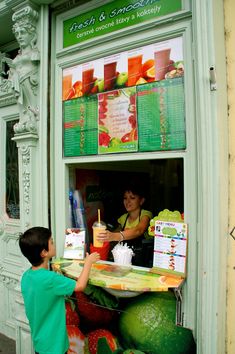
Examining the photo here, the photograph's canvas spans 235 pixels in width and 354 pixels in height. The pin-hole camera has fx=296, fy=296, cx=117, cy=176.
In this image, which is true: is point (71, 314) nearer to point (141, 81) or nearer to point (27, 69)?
point (141, 81)

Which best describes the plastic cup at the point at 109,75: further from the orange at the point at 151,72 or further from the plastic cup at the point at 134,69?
the orange at the point at 151,72

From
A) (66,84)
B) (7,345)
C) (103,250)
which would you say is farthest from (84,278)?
(7,345)

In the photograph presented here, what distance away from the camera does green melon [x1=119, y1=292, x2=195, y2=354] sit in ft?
6.95

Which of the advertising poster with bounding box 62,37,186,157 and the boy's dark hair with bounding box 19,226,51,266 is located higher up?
the advertising poster with bounding box 62,37,186,157

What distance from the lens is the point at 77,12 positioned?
2.74m

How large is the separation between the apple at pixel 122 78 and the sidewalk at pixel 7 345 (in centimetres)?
307

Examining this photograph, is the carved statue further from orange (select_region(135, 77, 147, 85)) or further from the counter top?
the counter top

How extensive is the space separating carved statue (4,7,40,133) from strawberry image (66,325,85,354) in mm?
1904

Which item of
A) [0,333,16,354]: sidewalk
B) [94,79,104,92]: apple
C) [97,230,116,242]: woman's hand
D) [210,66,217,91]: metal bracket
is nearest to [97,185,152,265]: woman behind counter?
[97,230,116,242]: woman's hand

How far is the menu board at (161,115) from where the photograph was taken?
2.19 metres

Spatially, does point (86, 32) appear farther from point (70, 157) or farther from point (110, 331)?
point (110, 331)

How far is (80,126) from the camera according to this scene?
107 inches

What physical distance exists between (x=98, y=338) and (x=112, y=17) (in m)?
2.75

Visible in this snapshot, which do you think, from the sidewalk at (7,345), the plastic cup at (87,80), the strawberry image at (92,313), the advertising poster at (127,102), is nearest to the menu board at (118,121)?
the advertising poster at (127,102)
